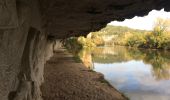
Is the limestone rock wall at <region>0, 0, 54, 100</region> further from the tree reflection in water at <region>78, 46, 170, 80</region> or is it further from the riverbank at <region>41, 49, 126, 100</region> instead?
the tree reflection in water at <region>78, 46, 170, 80</region>

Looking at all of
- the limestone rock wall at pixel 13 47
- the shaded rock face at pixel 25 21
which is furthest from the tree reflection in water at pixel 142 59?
the limestone rock wall at pixel 13 47

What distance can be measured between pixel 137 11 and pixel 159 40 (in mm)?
68750

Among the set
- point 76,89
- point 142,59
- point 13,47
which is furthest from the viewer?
point 142,59

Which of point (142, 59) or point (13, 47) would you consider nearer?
point (13, 47)

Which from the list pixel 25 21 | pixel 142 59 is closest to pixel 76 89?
pixel 25 21

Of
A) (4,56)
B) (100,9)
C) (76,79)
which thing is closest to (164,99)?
(76,79)

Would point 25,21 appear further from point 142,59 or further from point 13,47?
point 142,59

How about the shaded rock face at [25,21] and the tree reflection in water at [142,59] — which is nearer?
the shaded rock face at [25,21]

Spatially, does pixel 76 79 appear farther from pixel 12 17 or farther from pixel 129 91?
pixel 12 17

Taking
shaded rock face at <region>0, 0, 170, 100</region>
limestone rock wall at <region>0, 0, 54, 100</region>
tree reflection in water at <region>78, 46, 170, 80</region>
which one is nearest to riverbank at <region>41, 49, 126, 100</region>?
shaded rock face at <region>0, 0, 170, 100</region>

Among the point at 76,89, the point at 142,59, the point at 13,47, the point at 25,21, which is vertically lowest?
the point at 142,59

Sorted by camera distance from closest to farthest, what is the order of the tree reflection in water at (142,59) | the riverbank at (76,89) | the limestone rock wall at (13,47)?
the limestone rock wall at (13,47) < the riverbank at (76,89) < the tree reflection in water at (142,59)

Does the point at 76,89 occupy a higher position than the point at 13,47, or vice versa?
the point at 13,47

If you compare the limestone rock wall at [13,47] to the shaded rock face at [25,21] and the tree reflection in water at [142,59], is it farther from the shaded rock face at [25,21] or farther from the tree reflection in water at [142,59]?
the tree reflection in water at [142,59]
